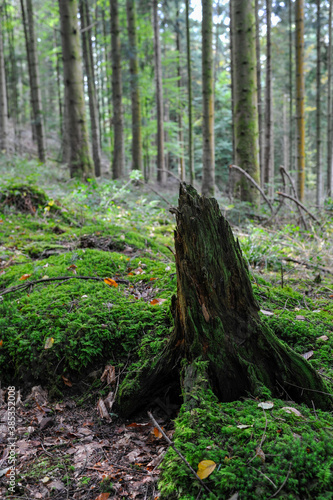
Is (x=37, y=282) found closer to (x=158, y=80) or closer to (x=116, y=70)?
(x=116, y=70)

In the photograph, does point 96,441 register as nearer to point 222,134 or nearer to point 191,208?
point 191,208

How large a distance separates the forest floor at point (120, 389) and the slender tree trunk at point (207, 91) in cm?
668

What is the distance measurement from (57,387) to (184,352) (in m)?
1.13

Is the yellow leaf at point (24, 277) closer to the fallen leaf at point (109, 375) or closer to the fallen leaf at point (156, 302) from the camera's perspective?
the fallen leaf at point (156, 302)

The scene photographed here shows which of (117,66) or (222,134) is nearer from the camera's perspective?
(117,66)

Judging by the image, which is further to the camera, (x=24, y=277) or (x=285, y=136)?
(x=285, y=136)

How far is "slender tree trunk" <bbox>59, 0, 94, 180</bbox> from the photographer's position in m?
9.55

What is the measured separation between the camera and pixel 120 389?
2.47 m

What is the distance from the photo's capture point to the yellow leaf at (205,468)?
5.14 feet

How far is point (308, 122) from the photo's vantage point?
3033 cm

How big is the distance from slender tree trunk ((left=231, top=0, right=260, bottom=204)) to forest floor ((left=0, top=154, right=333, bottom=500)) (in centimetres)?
376

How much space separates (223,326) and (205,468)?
0.87 meters

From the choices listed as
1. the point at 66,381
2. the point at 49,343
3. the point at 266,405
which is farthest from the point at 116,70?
the point at 266,405

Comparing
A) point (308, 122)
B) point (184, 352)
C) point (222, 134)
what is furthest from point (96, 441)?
point (308, 122)
